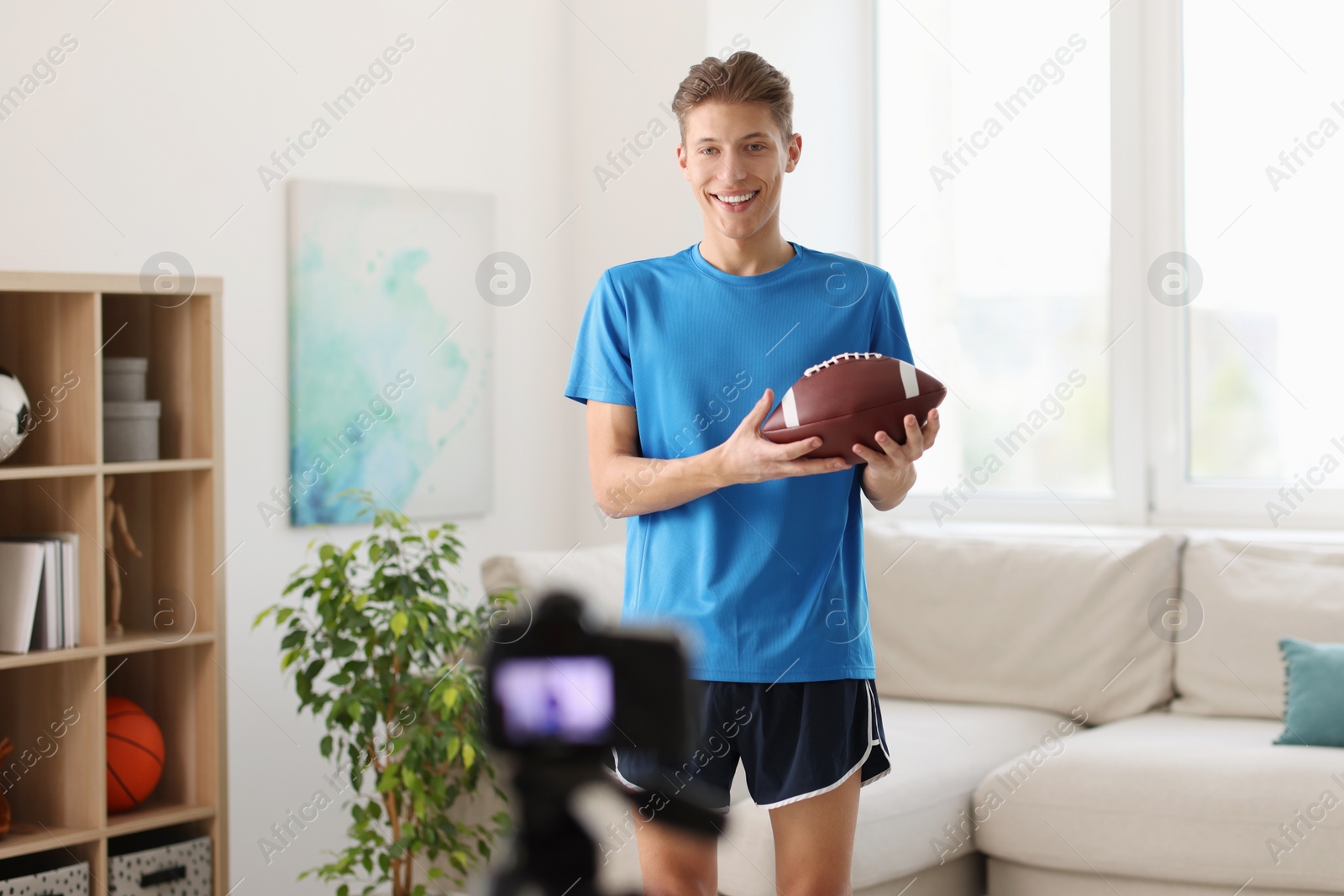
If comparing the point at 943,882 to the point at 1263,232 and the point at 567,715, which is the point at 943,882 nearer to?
the point at 1263,232

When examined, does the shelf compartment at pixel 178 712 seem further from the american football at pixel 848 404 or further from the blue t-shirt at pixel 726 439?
the american football at pixel 848 404

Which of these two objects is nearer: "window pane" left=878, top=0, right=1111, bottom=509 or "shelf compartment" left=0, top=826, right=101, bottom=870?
"shelf compartment" left=0, top=826, right=101, bottom=870

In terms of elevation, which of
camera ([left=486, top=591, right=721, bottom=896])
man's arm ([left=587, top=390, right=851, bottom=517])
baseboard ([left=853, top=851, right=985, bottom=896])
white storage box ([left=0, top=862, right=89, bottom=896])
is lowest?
baseboard ([left=853, top=851, right=985, bottom=896])

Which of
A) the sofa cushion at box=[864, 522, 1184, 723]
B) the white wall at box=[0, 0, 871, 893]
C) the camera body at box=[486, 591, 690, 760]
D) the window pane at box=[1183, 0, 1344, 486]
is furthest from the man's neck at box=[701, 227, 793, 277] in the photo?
the window pane at box=[1183, 0, 1344, 486]

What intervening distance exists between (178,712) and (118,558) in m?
0.36

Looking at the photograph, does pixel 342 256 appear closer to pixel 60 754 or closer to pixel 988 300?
pixel 60 754

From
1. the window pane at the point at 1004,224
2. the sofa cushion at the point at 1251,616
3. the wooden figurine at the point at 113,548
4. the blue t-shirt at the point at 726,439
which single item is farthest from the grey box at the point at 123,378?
the sofa cushion at the point at 1251,616

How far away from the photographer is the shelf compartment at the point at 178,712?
2578 mm

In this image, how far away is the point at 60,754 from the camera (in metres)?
2.47

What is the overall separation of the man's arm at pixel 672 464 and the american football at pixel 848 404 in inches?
1.1

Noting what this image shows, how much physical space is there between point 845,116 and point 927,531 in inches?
54.8

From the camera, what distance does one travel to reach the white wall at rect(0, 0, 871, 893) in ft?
9.00

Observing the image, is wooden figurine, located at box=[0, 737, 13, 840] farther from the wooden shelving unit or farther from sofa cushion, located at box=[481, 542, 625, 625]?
sofa cushion, located at box=[481, 542, 625, 625]

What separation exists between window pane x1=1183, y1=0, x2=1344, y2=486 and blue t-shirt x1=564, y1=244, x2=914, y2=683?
8.12 feet
